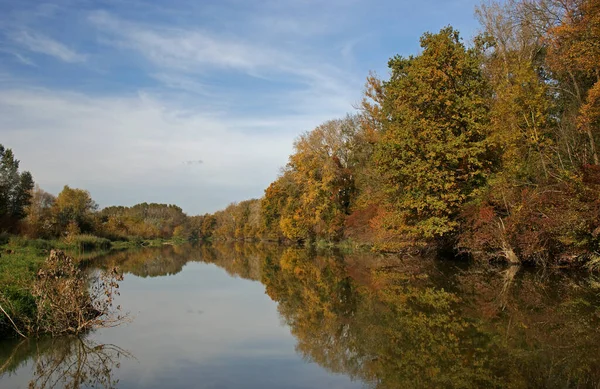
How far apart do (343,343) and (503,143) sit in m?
16.9

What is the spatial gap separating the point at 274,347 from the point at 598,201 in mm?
12601

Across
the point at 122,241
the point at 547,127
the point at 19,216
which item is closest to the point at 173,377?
the point at 547,127

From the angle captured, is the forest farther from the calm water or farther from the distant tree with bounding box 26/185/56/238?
the distant tree with bounding box 26/185/56/238

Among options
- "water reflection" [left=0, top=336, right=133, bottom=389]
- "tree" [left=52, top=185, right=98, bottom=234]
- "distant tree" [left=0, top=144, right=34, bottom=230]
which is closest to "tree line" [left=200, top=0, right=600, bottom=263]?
"water reflection" [left=0, top=336, right=133, bottom=389]

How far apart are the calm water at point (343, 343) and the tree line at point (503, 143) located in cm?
358

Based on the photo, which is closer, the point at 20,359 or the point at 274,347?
the point at 20,359

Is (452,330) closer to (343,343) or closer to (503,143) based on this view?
(343,343)

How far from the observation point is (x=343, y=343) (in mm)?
9031

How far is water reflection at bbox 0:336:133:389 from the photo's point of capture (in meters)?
6.80

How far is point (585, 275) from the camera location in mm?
17766

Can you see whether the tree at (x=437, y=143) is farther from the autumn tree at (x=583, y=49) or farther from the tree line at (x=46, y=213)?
the tree line at (x=46, y=213)

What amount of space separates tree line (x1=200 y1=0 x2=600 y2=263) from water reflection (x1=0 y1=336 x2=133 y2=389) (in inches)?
610

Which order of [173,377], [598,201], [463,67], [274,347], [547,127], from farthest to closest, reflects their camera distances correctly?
[463,67] < [547,127] < [598,201] < [274,347] < [173,377]

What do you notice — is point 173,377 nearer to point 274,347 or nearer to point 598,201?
point 274,347
